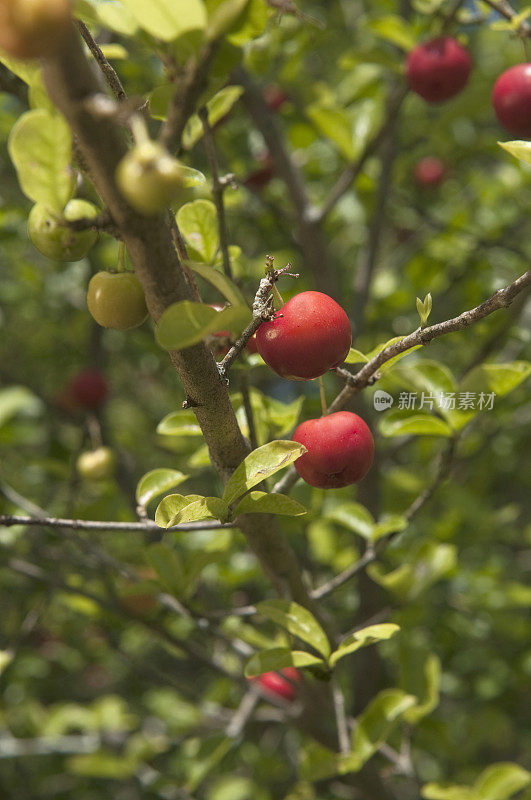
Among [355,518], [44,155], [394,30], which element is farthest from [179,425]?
[394,30]

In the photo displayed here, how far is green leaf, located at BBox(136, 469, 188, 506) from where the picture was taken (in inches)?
39.8

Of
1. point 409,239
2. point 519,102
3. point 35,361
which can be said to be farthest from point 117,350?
point 519,102

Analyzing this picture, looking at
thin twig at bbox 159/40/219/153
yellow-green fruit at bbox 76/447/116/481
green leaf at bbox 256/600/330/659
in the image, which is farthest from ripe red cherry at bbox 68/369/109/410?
thin twig at bbox 159/40/219/153

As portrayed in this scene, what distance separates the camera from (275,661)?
973mm

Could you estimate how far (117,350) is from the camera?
2.92m

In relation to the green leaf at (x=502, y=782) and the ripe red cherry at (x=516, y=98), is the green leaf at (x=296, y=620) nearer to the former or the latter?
the green leaf at (x=502, y=782)

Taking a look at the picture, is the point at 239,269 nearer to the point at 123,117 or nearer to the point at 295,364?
the point at 295,364

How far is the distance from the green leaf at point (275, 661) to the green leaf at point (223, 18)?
0.79m

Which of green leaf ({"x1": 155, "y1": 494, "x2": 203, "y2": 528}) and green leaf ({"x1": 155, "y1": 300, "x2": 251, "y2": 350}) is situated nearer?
green leaf ({"x1": 155, "y1": 300, "x2": 251, "y2": 350})

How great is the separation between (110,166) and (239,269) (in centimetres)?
64

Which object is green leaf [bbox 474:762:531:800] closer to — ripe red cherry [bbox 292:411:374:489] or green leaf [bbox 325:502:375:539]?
green leaf [bbox 325:502:375:539]

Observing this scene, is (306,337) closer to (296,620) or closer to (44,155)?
(44,155)

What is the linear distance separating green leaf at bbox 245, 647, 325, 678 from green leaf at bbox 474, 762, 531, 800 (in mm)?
670

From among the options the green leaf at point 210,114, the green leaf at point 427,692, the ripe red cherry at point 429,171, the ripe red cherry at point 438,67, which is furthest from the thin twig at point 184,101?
the ripe red cherry at point 429,171
